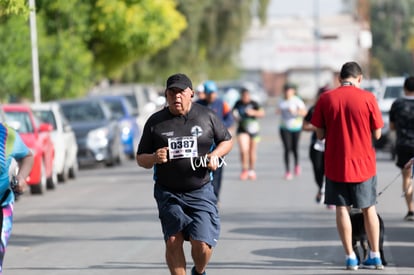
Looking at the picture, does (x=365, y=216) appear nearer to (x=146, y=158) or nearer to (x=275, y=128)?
(x=146, y=158)

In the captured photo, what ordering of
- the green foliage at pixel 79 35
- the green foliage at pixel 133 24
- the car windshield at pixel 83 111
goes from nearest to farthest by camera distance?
the car windshield at pixel 83 111, the green foliage at pixel 79 35, the green foliage at pixel 133 24

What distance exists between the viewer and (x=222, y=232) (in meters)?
15.0

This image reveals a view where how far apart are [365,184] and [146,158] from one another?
267 cm

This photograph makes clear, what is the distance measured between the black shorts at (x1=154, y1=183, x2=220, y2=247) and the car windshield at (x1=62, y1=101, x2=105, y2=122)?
2059 cm

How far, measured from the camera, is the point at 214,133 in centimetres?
951

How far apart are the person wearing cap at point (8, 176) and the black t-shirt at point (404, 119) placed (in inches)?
262

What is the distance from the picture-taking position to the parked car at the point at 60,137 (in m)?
23.9

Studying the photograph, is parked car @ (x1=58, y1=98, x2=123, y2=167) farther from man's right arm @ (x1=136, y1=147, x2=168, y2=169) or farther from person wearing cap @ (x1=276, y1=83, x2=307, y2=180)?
man's right arm @ (x1=136, y1=147, x2=168, y2=169)

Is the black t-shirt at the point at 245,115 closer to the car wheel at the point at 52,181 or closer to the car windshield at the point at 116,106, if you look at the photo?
the car wheel at the point at 52,181

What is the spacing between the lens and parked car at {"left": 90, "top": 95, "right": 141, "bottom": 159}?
3155 centimetres

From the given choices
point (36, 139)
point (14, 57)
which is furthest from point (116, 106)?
point (36, 139)

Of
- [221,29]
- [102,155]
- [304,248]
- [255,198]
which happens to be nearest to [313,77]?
[221,29]

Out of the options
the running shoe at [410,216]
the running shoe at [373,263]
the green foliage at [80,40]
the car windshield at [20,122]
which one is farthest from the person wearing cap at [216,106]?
the green foliage at [80,40]

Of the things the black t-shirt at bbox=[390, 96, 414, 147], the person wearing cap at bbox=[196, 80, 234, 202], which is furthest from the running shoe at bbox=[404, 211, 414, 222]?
the person wearing cap at bbox=[196, 80, 234, 202]
